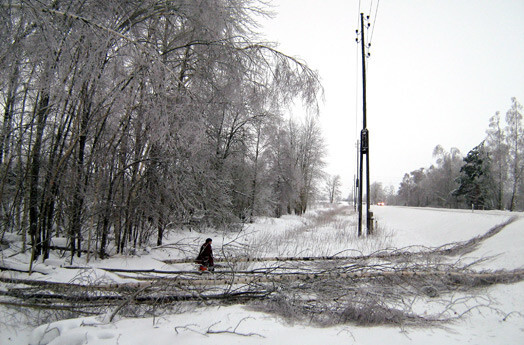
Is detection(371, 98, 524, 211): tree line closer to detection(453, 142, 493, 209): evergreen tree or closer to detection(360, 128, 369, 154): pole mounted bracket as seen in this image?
detection(453, 142, 493, 209): evergreen tree

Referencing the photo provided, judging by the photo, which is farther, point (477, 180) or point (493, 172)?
point (477, 180)

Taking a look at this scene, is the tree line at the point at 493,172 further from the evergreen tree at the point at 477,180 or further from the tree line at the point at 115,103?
the tree line at the point at 115,103

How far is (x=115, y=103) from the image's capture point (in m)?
4.76

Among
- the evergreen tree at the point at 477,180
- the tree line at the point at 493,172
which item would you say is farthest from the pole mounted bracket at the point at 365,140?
the evergreen tree at the point at 477,180

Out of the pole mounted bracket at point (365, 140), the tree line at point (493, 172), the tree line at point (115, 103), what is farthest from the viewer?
the tree line at point (493, 172)

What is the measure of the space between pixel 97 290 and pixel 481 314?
4856 mm

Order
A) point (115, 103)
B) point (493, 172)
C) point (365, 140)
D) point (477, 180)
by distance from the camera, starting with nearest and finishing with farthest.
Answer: point (115, 103)
point (365, 140)
point (493, 172)
point (477, 180)

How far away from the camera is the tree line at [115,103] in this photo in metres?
3.81

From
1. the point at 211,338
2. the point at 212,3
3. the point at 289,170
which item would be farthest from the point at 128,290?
the point at 289,170

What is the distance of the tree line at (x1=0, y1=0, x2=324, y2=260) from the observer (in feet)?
12.5

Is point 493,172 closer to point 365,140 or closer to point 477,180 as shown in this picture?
point 477,180

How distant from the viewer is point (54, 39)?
3371 millimetres

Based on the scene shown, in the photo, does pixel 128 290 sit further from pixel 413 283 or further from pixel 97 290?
pixel 413 283

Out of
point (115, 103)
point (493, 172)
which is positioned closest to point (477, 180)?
point (493, 172)
